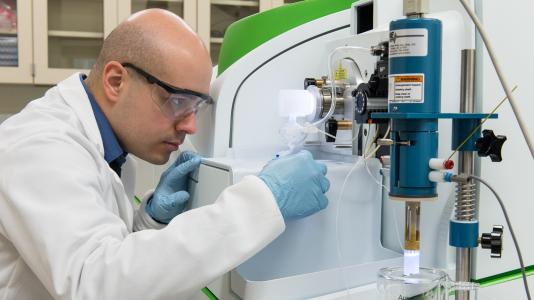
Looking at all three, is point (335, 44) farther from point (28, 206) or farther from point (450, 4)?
point (28, 206)

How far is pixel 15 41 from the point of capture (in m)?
2.84

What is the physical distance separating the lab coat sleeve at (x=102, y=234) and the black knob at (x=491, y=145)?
35cm

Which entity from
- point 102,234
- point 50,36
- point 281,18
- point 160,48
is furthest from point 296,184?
point 50,36

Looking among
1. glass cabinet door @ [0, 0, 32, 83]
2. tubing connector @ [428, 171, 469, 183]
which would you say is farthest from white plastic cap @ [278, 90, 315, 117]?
glass cabinet door @ [0, 0, 32, 83]

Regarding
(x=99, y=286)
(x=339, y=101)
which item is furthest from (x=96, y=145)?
(x=339, y=101)

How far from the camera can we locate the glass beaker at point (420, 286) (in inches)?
33.4

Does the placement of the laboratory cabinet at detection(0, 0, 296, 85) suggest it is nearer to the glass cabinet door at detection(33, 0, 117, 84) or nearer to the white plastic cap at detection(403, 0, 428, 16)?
the glass cabinet door at detection(33, 0, 117, 84)

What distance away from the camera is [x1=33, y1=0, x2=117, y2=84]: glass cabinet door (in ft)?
9.37

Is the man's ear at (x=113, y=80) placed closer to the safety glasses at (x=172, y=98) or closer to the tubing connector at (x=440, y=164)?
the safety glasses at (x=172, y=98)

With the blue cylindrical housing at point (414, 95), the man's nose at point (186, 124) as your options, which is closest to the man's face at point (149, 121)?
the man's nose at point (186, 124)

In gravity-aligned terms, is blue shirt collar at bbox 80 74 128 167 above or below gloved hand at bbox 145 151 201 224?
above

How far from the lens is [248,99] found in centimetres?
127

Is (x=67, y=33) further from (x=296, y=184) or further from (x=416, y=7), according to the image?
(x=416, y=7)

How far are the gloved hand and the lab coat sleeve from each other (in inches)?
12.7
